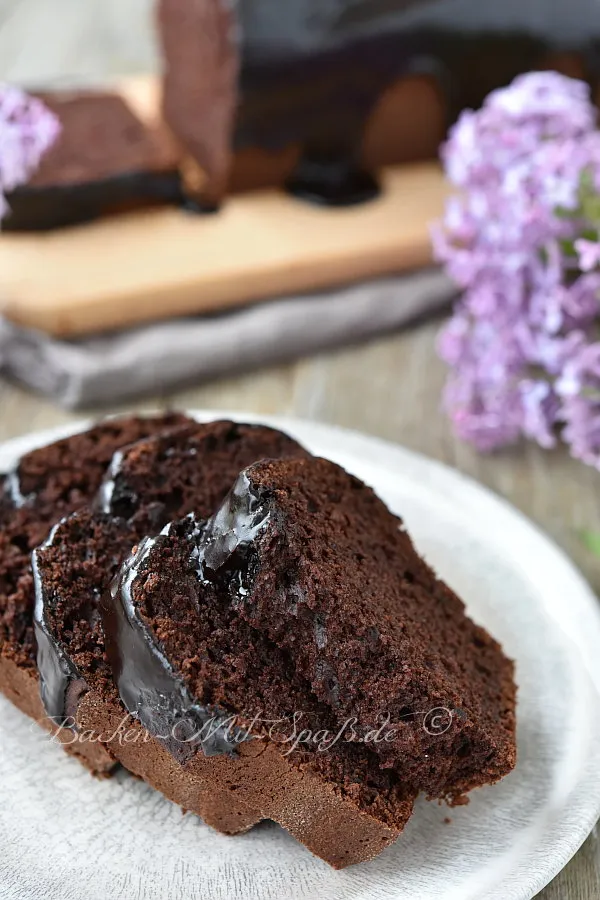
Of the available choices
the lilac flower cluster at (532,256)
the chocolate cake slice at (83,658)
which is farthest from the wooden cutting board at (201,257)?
the chocolate cake slice at (83,658)

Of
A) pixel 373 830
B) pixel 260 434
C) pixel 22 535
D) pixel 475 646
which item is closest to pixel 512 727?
pixel 475 646

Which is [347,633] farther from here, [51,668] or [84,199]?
Answer: [84,199]

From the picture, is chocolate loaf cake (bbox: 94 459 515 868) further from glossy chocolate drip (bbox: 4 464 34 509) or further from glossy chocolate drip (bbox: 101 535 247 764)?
glossy chocolate drip (bbox: 4 464 34 509)

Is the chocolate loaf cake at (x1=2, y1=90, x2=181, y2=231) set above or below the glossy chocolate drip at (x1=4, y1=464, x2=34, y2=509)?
above

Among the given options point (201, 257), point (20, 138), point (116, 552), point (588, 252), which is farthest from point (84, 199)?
point (116, 552)

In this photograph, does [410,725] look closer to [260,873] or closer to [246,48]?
[260,873]

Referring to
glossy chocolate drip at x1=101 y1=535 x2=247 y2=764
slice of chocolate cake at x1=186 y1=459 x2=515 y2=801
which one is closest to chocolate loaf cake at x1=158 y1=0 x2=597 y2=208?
slice of chocolate cake at x1=186 y1=459 x2=515 y2=801
